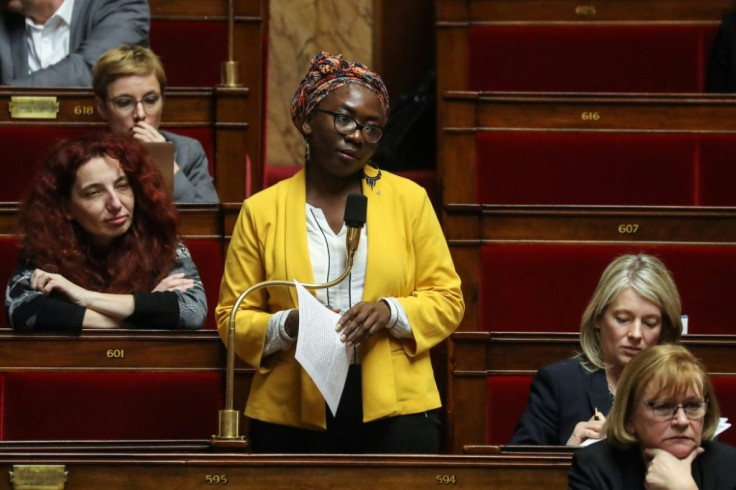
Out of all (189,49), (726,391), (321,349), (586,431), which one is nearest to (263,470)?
(321,349)

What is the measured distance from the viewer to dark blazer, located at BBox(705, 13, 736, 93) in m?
2.62

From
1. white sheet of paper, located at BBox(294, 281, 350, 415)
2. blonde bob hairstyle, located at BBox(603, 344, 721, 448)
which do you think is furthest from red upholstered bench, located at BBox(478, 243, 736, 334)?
blonde bob hairstyle, located at BBox(603, 344, 721, 448)

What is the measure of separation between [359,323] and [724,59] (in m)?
1.19

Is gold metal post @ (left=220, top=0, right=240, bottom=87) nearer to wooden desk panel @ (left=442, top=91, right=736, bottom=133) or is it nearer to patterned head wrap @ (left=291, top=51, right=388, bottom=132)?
wooden desk panel @ (left=442, top=91, right=736, bottom=133)

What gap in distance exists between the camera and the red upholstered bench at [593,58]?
2.72 metres

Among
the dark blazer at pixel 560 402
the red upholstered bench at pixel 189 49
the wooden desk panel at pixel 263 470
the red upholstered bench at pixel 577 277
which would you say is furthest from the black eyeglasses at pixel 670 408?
the red upholstered bench at pixel 189 49

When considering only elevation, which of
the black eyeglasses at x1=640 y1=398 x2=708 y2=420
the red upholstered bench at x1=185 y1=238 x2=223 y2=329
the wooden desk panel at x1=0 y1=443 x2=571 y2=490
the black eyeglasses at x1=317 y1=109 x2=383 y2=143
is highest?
the black eyeglasses at x1=317 y1=109 x2=383 y2=143

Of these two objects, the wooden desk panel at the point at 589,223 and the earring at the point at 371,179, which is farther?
the wooden desk panel at the point at 589,223

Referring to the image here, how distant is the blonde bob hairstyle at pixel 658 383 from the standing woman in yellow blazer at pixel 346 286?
0.85 feet

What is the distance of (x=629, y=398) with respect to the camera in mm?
1541

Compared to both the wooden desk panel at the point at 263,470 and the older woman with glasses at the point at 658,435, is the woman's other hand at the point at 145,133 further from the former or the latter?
the older woman with glasses at the point at 658,435

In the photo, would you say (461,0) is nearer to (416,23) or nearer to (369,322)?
(416,23)

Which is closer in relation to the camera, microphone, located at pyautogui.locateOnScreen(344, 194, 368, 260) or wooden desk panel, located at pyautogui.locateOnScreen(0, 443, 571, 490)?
wooden desk panel, located at pyautogui.locateOnScreen(0, 443, 571, 490)

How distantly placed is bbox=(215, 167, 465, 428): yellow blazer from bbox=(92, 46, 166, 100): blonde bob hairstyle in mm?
499
